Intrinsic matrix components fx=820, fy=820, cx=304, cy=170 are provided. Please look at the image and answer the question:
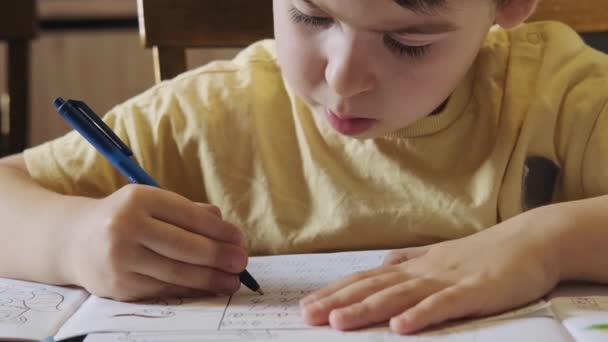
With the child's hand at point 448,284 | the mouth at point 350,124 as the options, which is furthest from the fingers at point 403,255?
the mouth at point 350,124

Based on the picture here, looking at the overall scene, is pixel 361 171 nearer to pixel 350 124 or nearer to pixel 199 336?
pixel 350 124

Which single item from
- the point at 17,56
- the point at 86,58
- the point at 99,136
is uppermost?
the point at 99,136

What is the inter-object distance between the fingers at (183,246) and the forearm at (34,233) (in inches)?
3.2

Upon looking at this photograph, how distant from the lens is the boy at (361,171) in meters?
0.54

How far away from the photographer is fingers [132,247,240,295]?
0.53 m

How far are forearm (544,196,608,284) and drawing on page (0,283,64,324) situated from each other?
0.34m

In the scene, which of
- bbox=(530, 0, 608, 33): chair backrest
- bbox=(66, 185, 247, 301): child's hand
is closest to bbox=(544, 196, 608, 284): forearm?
bbox=(66, 185, 247, 301): child's hand

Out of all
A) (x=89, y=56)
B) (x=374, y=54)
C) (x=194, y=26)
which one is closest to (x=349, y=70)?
(x=374, y=54)

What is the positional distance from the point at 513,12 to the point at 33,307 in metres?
0.44

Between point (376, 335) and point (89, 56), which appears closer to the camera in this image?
point (376, 335)

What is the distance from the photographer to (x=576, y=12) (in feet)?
3.24

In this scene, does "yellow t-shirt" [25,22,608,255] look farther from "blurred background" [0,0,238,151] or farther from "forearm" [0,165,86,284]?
"blurred background" [0,0,238,151]

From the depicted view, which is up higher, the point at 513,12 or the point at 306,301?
the point at 513,12

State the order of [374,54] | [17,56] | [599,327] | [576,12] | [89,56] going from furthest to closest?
1. [89,56]
2. [17,56]
3. [576,12]
4. [374,54]
5. [599,327]
